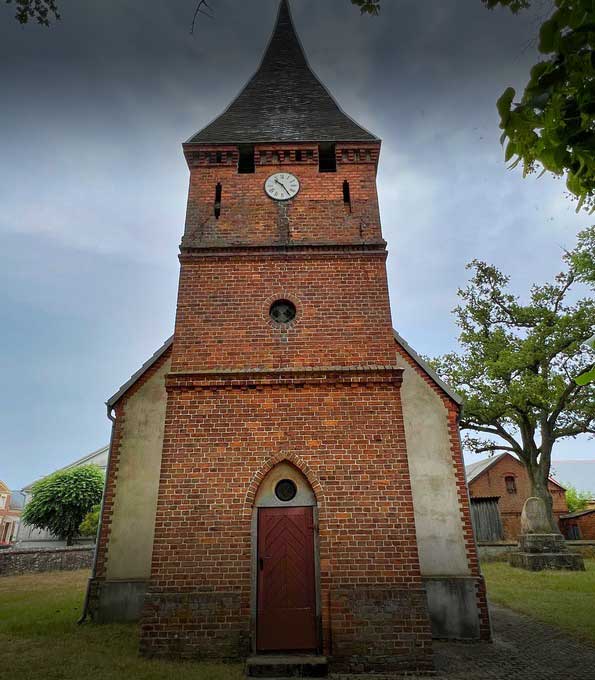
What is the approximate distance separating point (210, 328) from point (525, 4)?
22.1 ft

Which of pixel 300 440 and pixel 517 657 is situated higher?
pixel 300 440

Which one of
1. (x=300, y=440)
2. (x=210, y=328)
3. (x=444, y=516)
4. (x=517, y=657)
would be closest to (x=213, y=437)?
(x=300, y=440)

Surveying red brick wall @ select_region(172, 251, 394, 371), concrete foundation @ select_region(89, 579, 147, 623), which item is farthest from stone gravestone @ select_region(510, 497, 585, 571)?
concrete foundation @ select_region(89, 579, 147, 623)

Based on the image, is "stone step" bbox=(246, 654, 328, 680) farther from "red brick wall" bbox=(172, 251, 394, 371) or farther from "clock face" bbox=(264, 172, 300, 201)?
"clock face" bbox=(264, 172, 300, 201)

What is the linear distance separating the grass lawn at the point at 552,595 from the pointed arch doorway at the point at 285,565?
532 cm

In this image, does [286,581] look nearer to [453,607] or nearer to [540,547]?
[453,607]

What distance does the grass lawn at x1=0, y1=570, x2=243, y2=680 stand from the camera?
20.5 ft

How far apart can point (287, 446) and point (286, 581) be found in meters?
2.01

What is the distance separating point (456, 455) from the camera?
9727 millimetres

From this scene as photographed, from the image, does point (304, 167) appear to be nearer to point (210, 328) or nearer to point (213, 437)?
point (210, 328)

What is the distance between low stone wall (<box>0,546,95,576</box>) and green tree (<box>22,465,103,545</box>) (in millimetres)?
5867

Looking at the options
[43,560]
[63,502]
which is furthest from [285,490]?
[63,502]

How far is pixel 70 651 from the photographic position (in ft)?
24.4

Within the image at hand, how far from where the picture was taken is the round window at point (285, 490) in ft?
25.3
